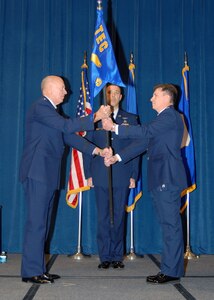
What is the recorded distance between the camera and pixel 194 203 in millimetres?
4801

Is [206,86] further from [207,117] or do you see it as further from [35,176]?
[35,176]

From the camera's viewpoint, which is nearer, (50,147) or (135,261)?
(50,147)

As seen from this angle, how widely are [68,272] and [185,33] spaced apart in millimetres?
3109

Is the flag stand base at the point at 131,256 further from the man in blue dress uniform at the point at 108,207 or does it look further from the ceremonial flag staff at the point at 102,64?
the ceremonial flag staff at the point at 102,64

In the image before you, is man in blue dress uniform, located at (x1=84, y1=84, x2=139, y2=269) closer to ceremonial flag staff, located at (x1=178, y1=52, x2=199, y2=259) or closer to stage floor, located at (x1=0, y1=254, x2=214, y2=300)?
stage floor, located at (x1=0, y1=254, x2=214, y2=300)

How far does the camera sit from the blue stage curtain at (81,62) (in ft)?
15.5

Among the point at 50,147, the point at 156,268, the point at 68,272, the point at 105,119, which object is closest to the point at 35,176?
the point at 50,147

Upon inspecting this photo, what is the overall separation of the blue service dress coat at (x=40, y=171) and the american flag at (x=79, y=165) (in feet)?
4.27

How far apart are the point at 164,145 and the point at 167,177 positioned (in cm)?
24

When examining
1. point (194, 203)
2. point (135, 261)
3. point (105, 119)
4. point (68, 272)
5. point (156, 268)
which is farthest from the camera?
point (194, 203)

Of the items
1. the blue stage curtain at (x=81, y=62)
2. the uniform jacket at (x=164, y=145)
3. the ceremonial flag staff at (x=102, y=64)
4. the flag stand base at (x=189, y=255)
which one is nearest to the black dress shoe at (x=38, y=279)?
the uniform jacket at (x=164, y=145)

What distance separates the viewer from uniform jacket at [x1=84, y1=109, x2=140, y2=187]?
147 inches

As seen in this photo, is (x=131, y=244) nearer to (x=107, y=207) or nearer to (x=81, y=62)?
(x=107, y=207)

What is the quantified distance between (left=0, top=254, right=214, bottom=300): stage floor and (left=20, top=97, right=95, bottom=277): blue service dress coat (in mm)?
231
